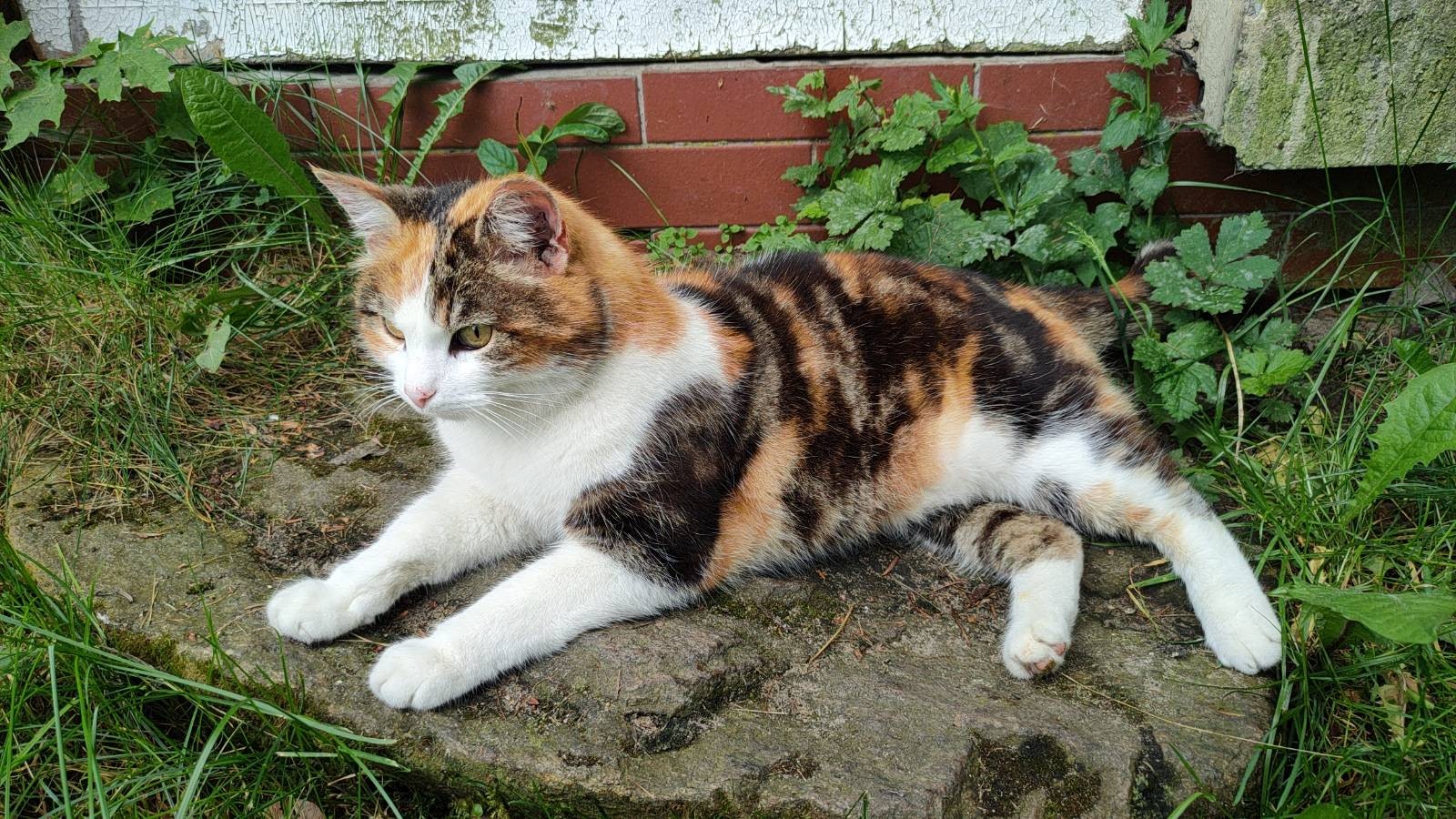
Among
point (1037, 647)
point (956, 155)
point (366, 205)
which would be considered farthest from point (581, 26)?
point (1037, 647)

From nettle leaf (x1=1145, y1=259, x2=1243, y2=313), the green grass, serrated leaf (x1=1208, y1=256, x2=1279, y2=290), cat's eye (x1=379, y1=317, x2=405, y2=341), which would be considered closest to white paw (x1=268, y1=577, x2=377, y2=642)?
the green grass

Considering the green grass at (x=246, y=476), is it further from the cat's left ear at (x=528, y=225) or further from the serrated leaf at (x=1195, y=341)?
the cat's left ear at (x=528, y=225)

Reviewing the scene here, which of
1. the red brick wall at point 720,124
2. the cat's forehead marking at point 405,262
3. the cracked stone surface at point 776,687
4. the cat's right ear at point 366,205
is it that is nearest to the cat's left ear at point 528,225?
the cat's forehead marking at point 405,262

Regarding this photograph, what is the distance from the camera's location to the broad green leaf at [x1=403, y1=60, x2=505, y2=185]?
10.5 ft

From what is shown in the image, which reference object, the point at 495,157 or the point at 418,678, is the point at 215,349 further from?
the point at 418,678

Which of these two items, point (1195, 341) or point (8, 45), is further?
point (8, 45)

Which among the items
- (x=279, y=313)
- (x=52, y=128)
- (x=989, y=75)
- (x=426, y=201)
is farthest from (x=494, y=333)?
(x=52, y=128)

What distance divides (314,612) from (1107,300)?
7.22ft

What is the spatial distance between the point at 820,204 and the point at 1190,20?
1.28m

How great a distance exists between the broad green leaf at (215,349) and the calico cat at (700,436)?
30.1 inches

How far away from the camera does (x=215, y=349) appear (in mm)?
2750

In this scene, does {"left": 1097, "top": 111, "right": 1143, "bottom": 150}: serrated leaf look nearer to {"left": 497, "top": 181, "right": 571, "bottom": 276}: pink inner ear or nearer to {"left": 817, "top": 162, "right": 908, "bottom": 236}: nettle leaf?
{"left": 817, "top": 162, "right": 908, "bottom": 236}: nettle leaf

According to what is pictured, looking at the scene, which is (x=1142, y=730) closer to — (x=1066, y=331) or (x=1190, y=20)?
(x=1066, y=331)

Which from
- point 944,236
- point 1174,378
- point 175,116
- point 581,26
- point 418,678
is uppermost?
point 581,26
